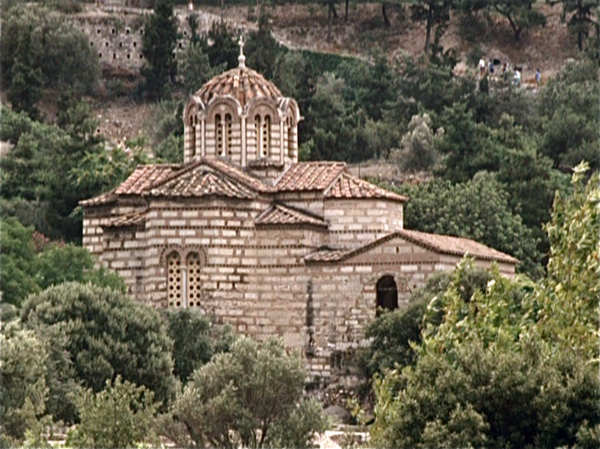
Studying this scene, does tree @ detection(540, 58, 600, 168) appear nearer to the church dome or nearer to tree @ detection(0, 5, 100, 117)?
tree @ detection(0, 5, 100, 117)

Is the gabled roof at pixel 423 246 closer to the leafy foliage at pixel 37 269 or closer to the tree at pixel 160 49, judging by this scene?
the leafy foliage at pixel 37 269

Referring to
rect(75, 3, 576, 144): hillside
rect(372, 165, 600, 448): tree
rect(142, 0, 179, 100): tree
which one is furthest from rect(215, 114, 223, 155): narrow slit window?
rect(75, 3, 576, 144): hillside

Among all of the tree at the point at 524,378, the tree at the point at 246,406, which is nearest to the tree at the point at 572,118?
the tree at the point at 246,406

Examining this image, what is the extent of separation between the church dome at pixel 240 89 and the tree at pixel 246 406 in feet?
50.1

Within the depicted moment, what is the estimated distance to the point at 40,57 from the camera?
335ft

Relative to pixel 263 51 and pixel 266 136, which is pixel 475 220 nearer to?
pixel 266 136

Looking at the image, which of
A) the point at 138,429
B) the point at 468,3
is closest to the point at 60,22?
the point at 468,3

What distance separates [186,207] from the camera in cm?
5953

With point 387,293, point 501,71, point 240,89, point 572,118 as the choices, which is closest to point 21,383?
point 387,293

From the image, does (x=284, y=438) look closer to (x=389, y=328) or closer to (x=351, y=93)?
(x=389, y=328)

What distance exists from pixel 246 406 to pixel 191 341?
11113 millimetres

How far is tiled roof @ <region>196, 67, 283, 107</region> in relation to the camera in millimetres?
62281

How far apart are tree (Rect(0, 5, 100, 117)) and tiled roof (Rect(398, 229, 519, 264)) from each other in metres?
38.8

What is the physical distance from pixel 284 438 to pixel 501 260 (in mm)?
17822
